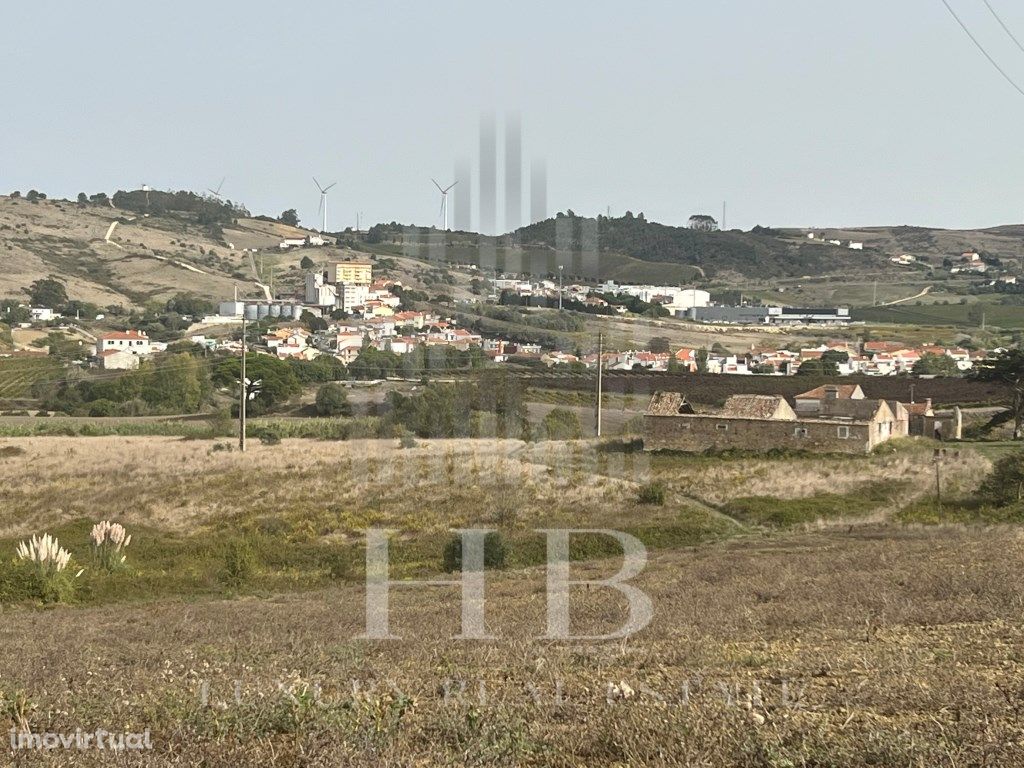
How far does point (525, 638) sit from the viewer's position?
31.7 ft

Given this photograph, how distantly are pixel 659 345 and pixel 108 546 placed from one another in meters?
66.7

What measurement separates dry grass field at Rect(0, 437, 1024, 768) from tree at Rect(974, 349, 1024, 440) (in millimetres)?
13372

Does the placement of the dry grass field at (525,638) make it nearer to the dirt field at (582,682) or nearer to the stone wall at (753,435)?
the dirt field at (582,682)

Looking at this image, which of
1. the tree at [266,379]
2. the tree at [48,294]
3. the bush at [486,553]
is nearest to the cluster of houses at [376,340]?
the tree at [266,379]

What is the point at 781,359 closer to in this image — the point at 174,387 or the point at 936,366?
the point at 936,366

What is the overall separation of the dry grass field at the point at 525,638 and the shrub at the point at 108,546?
17.1 inches

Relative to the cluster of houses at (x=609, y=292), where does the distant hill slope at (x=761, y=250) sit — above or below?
above

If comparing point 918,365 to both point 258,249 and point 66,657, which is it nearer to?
point 66,657

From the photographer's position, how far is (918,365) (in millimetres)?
71312

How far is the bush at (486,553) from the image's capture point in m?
20.5

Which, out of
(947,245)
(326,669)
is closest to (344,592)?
(326,669)

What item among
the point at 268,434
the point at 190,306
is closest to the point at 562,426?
Answer: the point at 268,434

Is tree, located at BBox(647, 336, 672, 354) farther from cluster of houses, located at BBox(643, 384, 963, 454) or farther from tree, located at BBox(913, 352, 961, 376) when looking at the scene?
cluster of houses, located at BBox(643, 384, 963, 454)

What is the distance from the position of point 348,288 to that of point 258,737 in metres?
114
